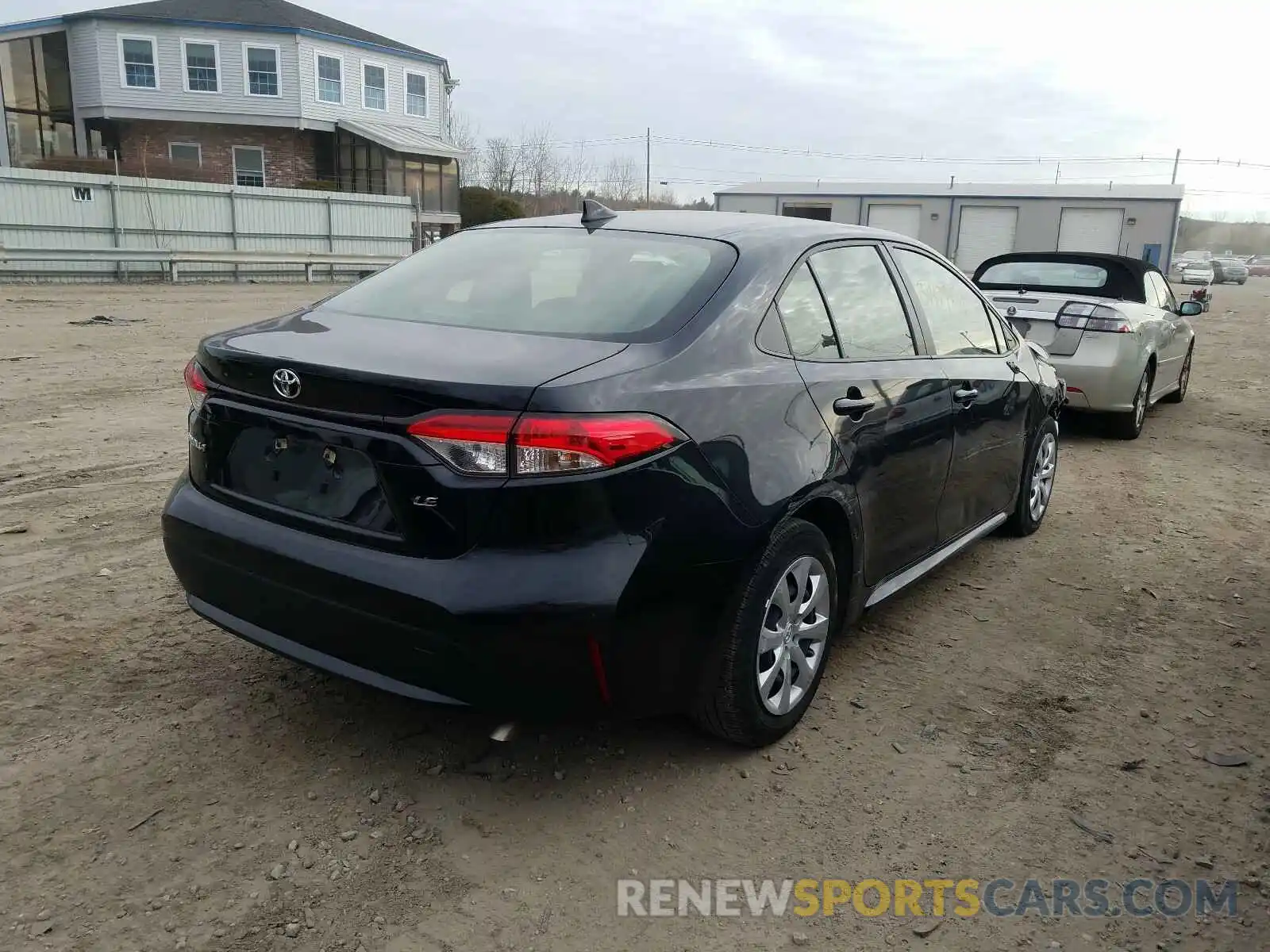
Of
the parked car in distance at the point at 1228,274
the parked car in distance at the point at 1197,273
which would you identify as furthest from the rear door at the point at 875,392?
the parked car in distance at the point at 1228,274

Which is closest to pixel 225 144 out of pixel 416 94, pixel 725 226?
pixel 416 94

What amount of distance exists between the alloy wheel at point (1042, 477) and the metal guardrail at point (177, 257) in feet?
59.0

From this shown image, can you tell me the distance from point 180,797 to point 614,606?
142 centimetres

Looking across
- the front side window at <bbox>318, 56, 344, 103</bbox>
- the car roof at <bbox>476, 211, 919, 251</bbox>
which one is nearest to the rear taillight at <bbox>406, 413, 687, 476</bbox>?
the car roof at <bbox>476, 211, 919, 251</bbox>

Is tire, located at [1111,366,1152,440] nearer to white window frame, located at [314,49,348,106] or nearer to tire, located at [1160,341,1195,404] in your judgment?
tire, located at [1160,341,1195,404]

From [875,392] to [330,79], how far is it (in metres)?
37.5

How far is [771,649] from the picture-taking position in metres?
3.22

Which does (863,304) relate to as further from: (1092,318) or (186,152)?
(186,152)

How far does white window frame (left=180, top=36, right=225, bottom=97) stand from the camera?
34250mm

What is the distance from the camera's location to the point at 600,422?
2.62 metres

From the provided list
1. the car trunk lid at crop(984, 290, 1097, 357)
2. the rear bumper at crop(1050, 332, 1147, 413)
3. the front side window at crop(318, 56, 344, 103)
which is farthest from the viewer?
the front side window at crop(318, 56, 344, 103)

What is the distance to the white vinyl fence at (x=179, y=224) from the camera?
21.8 metres

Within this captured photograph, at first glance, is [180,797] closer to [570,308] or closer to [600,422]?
[600,422]

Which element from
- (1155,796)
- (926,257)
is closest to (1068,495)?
(926,257)
